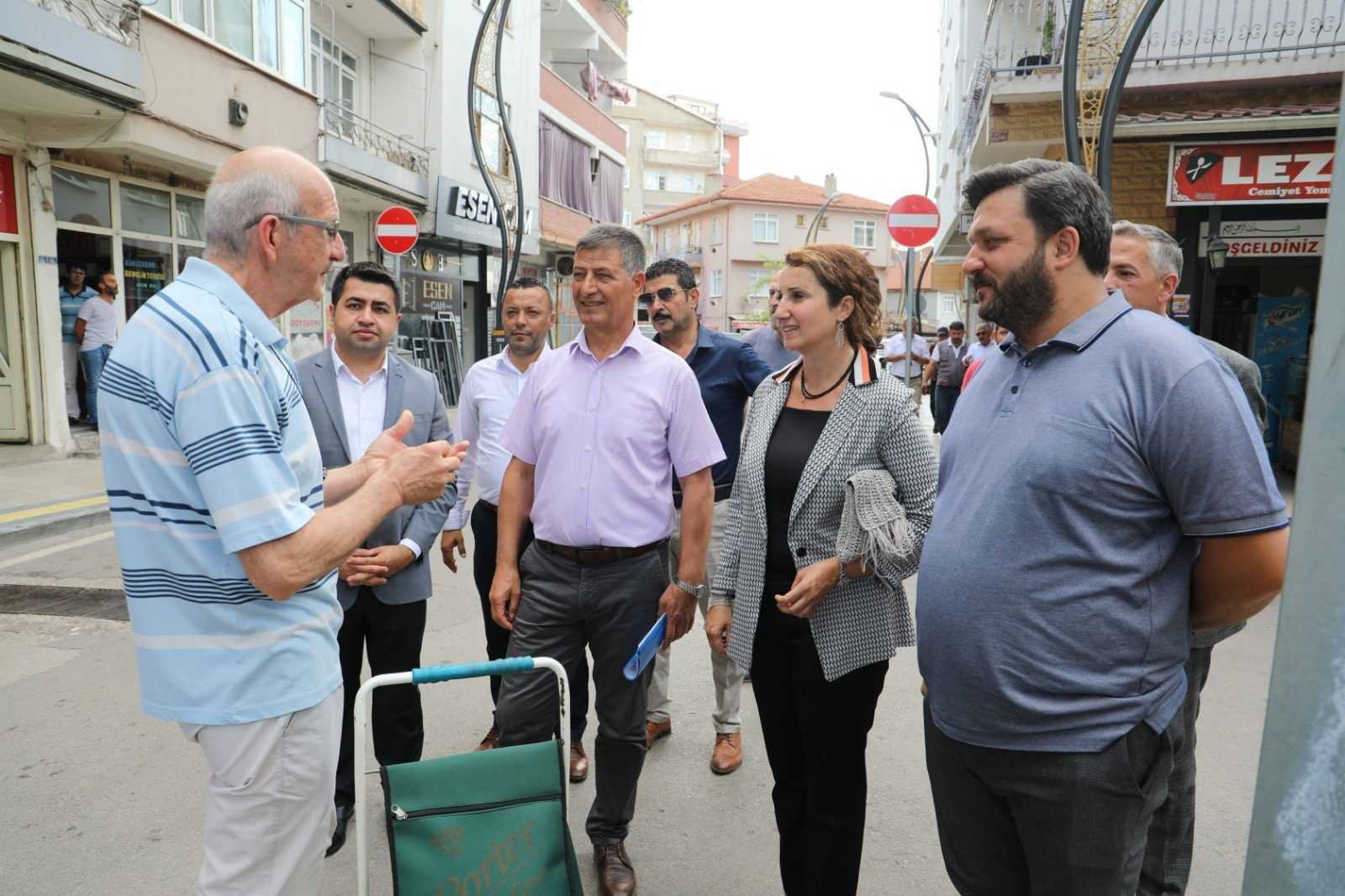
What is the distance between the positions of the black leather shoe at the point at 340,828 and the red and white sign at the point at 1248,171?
10715mm

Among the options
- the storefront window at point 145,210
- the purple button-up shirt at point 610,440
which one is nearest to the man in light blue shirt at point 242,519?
the purple button-up shirt at point 610,440

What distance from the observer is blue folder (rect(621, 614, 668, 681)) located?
2.91 meters

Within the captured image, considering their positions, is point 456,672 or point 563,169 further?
point 563,169

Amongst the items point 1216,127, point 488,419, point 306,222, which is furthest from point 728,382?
point 1216,127

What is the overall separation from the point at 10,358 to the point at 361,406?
10373 millimetres

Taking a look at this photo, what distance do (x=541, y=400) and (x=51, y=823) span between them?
2.35 m

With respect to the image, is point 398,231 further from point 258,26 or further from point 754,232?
point 754,232

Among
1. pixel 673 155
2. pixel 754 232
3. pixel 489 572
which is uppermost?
pixel 673 155

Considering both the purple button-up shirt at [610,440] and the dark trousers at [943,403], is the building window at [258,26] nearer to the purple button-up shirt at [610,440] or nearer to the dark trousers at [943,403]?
the dark trousers at [943,403]

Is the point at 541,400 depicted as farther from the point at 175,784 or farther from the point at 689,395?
the point at 175,784

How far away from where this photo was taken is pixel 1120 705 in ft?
5.98

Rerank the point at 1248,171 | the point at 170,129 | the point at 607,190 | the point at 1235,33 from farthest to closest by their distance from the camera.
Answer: the point at 607,190 < the point at 170,129 < the point at 1248,171 < the point at 1235,33

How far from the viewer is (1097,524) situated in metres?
1.81

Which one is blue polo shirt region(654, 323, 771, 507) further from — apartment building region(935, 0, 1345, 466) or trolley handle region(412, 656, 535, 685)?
apartment building region(935, 0, 1345, 466)
